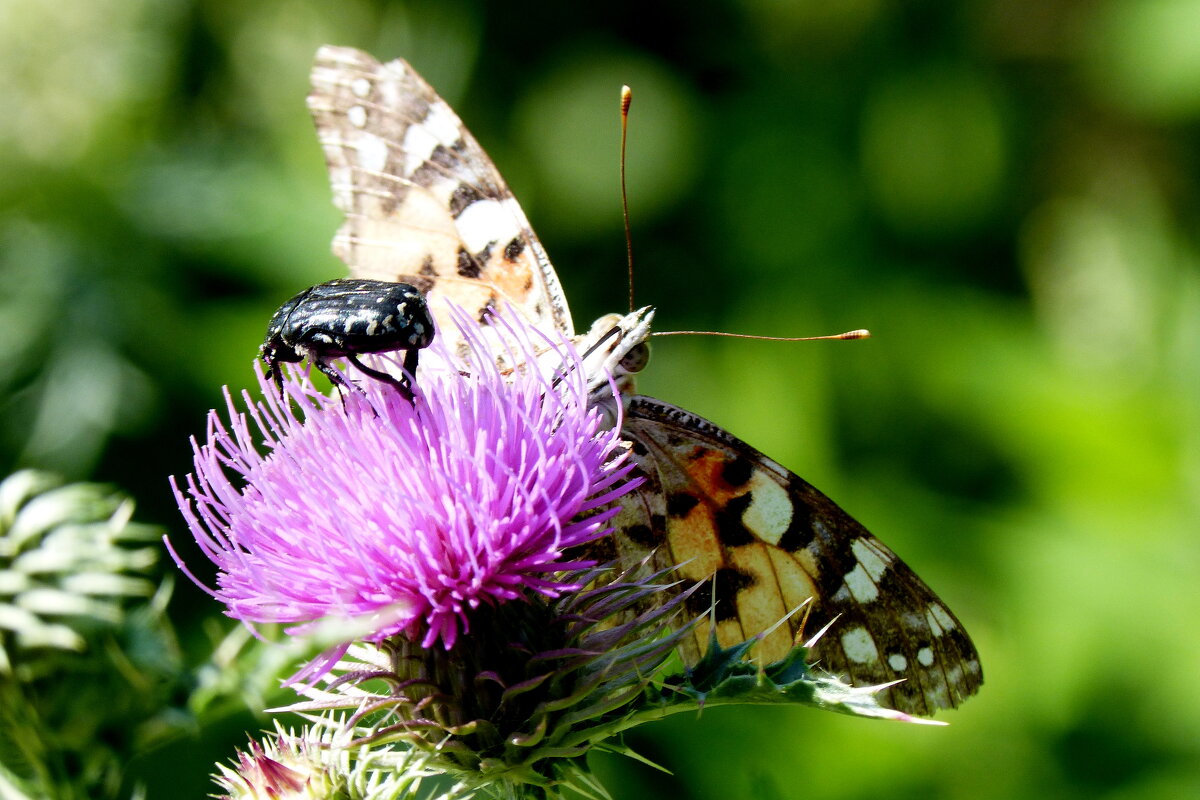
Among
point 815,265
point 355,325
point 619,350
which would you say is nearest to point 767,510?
point 619,350

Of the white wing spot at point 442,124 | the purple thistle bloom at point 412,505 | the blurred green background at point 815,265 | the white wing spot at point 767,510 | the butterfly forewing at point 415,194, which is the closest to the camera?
the purple thistle bloom at point 412,505

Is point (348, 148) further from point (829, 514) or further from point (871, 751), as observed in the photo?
point (871, 751)

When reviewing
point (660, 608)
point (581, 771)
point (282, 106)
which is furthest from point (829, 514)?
point (282, 106)

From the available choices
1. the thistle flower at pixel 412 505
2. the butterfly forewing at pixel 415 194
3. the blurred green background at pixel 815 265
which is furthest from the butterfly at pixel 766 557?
the blurred green background at pixel 815 265

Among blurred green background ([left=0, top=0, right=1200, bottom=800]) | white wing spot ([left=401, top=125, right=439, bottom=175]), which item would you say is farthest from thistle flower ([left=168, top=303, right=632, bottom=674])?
blurred green background ([left=0, top=0, right=1200, bottom=800])

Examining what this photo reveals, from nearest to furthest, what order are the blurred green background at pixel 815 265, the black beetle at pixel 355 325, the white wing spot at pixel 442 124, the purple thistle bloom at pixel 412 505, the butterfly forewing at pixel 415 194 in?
the purple thistle bloom at pixel 412 505 < the black beetle at pixel 355 325 < the butterfly forewing at pixel 415 194 < the white wing spot at pixel 442 124 < the blurred green background at pixel 815 265

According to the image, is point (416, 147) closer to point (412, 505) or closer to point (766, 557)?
point (412, 505)

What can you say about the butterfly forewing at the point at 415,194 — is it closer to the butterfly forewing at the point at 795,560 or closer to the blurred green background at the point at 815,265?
the butterfly forewing at the point at 795,560
